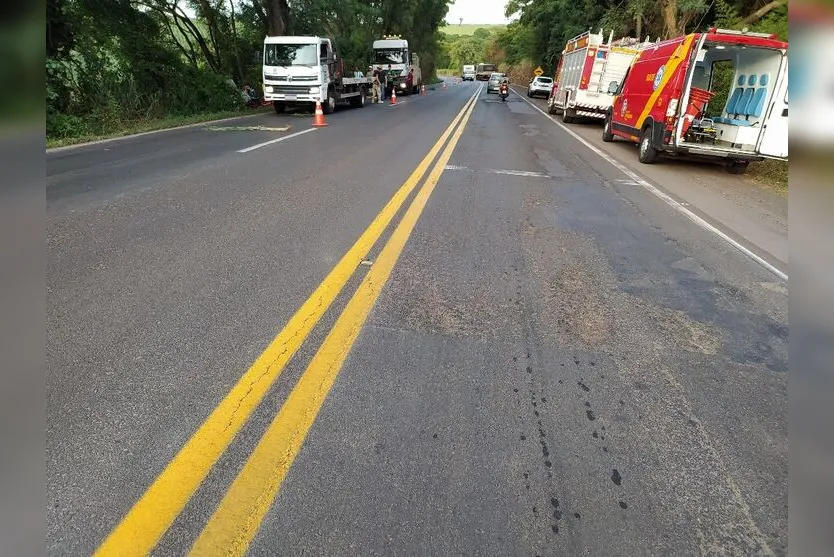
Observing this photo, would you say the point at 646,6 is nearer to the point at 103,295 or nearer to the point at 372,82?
the point at 372,82

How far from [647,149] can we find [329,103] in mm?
13100

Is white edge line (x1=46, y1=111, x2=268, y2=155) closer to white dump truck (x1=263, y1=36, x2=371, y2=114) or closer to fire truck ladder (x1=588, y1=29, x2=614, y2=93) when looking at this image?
white dump truck (x1=263, y1=36, x2=371, y2=114)

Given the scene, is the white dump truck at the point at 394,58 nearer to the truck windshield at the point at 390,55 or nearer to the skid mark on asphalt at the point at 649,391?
the truck windshield at the point at 390,55

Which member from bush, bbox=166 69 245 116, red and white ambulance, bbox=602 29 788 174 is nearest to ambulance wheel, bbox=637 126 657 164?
red and white ambulance, bbox=602 29 788 174

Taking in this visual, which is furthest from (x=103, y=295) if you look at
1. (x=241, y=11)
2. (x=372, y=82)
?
(x=372, y=82)

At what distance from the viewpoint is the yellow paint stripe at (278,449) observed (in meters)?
2.01

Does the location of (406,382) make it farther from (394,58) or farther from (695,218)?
(394,58)

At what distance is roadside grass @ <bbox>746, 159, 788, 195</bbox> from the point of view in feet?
33.4

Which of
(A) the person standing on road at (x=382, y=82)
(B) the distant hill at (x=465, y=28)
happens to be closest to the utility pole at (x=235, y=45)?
(A) the person standing on road at (x=382, y=82)

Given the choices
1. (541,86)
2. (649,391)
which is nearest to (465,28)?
(541,86)

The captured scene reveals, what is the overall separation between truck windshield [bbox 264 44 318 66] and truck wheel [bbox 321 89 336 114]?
4.65 ft

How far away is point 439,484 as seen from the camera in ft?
7.59

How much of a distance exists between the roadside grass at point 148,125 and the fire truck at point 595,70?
12270 mm

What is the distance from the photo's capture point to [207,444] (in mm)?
2455
